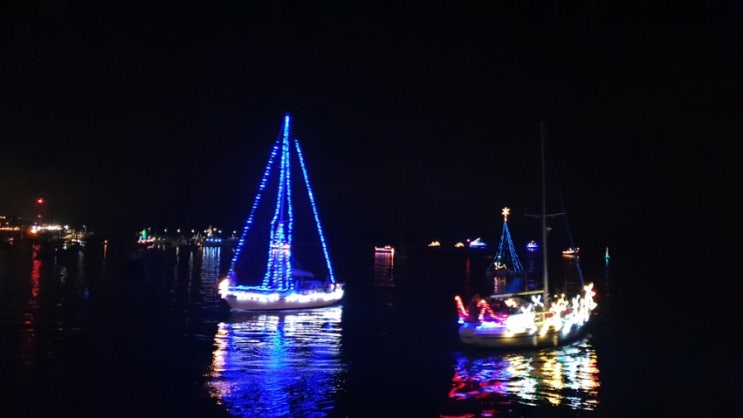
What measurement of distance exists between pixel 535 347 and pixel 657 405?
23.7 ft

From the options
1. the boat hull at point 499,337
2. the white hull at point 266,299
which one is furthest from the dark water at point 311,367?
the white hull at point 266,299

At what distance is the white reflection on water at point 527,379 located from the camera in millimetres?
18031

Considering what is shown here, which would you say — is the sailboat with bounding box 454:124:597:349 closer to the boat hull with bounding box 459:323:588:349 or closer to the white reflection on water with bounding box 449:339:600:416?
the boat hull with bounding box 459:323:588:349

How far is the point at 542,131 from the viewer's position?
2842 centimetres

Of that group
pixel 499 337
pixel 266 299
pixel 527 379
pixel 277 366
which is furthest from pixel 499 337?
pixel 266 299

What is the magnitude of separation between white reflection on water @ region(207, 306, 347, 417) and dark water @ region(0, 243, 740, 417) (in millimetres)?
64

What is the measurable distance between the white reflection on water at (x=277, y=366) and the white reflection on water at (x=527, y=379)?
405cm

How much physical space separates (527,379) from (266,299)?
19.3 meters

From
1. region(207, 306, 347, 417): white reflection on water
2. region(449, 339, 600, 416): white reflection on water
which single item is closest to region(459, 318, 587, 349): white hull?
region(449, 339, 600, 416): white reflection on water

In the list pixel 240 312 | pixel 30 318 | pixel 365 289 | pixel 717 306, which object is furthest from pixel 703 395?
pixel 365 289

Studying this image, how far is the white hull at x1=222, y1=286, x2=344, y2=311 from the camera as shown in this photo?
35531 millimetres

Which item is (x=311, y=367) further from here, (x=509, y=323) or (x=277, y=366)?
(x=509, y=323)

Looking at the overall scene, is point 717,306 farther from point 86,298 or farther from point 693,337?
point 86,298

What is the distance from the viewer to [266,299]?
3638cm
